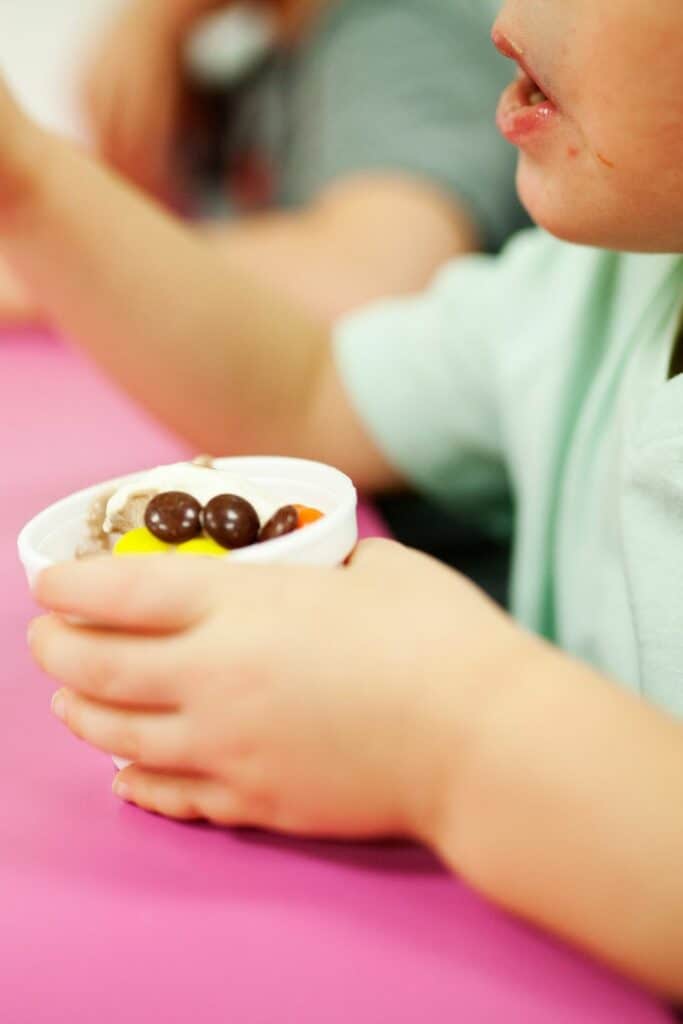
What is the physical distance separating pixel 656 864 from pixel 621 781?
0.02m

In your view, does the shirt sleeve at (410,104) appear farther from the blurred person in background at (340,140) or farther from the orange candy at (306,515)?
the orange candy at (306,515)

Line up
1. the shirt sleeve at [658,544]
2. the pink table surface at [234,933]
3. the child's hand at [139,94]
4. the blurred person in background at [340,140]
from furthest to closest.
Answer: the child's hand at [139,94], the blurred person in background at [340,140], the shirt sleeve at [658,544], the pink table surface at [234,933]

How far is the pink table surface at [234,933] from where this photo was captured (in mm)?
222

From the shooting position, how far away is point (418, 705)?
0.76 feet

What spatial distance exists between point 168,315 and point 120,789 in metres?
0.27

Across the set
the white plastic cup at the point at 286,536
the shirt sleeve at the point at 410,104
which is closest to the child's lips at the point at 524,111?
the white plastic cup at the point at 286,536

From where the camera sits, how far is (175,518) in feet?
0.83

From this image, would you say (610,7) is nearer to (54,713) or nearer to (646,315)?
(646,315)

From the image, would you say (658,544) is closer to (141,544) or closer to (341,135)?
(141,544)

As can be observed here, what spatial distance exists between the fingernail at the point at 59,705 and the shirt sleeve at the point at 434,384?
0.89 feet

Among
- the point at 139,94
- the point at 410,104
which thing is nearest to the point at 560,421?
the point at 410,104

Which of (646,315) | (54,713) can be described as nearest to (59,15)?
(646,315)

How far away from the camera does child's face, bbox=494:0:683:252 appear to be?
306 mm

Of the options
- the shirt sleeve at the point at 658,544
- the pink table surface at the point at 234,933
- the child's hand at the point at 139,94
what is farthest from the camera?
the child's hand at the point at 139,94
